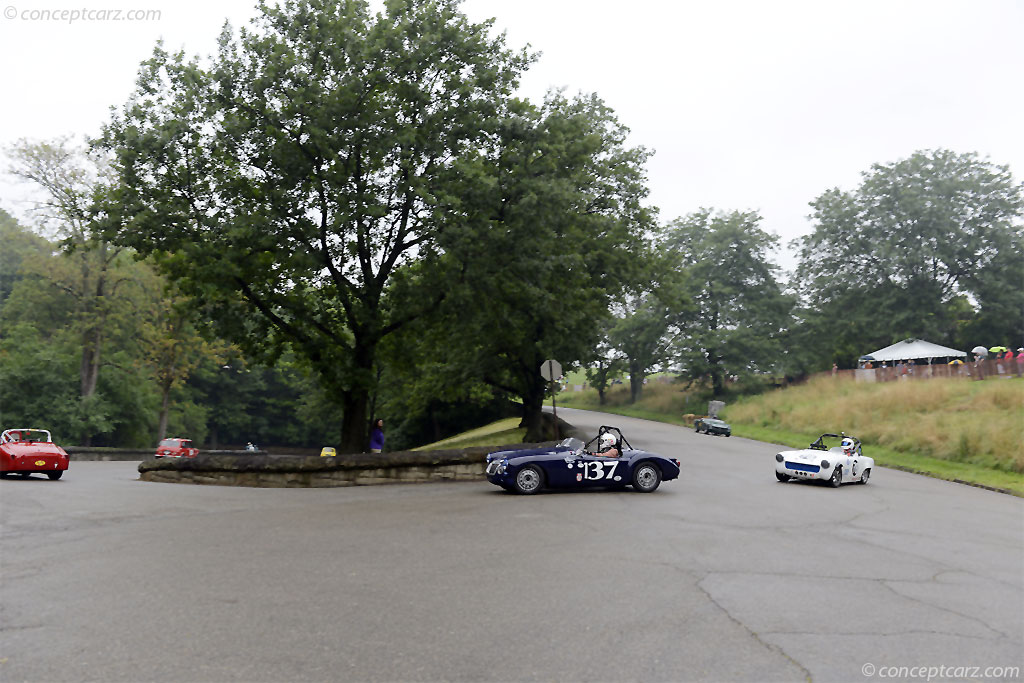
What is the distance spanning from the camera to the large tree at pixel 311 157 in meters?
19.6

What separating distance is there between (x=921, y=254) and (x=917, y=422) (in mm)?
33666

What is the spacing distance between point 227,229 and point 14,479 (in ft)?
28.7

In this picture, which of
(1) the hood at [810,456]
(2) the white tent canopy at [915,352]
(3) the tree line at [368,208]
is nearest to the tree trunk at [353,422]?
(3) the tree line at [368,208]

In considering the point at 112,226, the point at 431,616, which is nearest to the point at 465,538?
the point at 431,616

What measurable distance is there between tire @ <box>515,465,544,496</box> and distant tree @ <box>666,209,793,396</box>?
47.8 metres

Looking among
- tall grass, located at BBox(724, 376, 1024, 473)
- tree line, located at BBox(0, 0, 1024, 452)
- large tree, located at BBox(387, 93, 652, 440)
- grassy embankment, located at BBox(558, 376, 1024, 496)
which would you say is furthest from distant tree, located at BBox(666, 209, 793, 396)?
large tree, located at BBox(387, 93, 652, 440)

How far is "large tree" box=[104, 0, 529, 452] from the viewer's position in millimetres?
19562

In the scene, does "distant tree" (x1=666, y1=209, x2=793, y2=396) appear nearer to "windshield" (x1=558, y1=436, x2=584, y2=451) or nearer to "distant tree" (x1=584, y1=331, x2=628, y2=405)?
"distant tree" (x1=584, y1=331, x2=628, y2=405)

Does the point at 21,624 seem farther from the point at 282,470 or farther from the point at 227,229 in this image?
the point at 227,229

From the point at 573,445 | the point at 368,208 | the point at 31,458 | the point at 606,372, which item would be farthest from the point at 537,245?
the point at 606,372

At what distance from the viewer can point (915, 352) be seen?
47781mm

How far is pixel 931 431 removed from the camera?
1079 inches

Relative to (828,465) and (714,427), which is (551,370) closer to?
(828,465)

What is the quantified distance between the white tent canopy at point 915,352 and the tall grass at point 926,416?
5.73m
